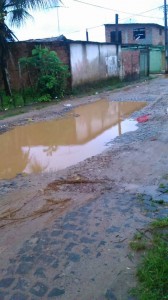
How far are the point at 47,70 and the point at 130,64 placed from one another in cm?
1168

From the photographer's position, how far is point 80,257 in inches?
125

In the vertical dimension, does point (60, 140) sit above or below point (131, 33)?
below

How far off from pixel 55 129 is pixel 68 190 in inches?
199

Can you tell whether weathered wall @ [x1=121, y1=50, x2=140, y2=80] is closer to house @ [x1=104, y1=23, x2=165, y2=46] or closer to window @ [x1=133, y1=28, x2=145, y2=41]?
house @ [x1=104, y1=23, x2=165, y2=46]

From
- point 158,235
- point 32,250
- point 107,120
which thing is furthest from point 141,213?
point 107,120

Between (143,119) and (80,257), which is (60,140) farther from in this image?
(80,257)

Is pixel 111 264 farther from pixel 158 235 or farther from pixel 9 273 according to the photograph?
pixel 9 273

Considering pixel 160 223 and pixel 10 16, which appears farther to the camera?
pixel 10 16

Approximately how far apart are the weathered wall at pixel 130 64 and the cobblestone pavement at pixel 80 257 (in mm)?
20647

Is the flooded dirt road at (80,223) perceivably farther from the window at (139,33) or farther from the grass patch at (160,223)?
the window at (139,33)

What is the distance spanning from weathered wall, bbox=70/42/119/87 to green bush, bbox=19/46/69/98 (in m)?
2.21

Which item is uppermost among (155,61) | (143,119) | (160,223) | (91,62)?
(155,61)

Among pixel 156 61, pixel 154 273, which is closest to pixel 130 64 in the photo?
pixel 156 61

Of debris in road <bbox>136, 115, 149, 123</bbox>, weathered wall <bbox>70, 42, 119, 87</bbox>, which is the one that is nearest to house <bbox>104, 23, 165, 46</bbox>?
weathered wall <bbox>70, 42, 119, 87</bbox>
